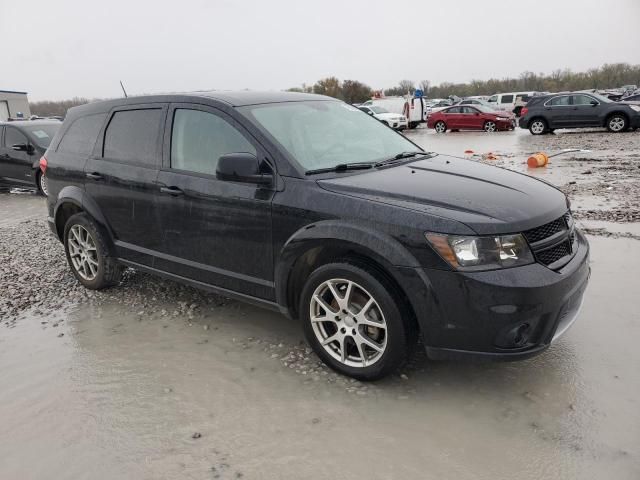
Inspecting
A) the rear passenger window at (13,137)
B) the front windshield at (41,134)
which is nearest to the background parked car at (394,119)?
the front windshield at (41,134)

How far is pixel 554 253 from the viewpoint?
3109 millimetres

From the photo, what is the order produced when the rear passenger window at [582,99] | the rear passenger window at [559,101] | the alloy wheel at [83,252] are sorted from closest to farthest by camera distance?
1. the alloy wheel at [83,252]
2. the rear passenger window at [582,99]
3. the rear passenger window at [559,101]

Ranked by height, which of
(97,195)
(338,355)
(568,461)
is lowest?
(568,461)

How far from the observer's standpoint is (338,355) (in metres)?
3.41

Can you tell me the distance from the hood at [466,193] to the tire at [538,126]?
1901 cm

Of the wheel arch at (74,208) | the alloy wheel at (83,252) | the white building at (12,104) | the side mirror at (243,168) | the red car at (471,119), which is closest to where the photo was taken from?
the side mirror at (243,168)

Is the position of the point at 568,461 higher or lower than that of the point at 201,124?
lower

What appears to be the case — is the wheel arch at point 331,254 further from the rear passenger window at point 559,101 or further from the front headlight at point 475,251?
the rear passenger window at point 559,101

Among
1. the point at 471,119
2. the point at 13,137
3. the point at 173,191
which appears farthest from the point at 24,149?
the point at 471,119

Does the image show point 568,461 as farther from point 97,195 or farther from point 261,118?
point 97,195

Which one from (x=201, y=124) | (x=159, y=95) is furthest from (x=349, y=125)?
(x=159, y=95)

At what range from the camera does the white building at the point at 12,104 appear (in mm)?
44431

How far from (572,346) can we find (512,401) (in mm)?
885

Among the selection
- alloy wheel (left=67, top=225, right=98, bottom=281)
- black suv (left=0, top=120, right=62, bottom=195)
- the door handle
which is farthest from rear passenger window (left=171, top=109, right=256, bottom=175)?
black suv (left=0, top=120, right=62, bottom=195)
